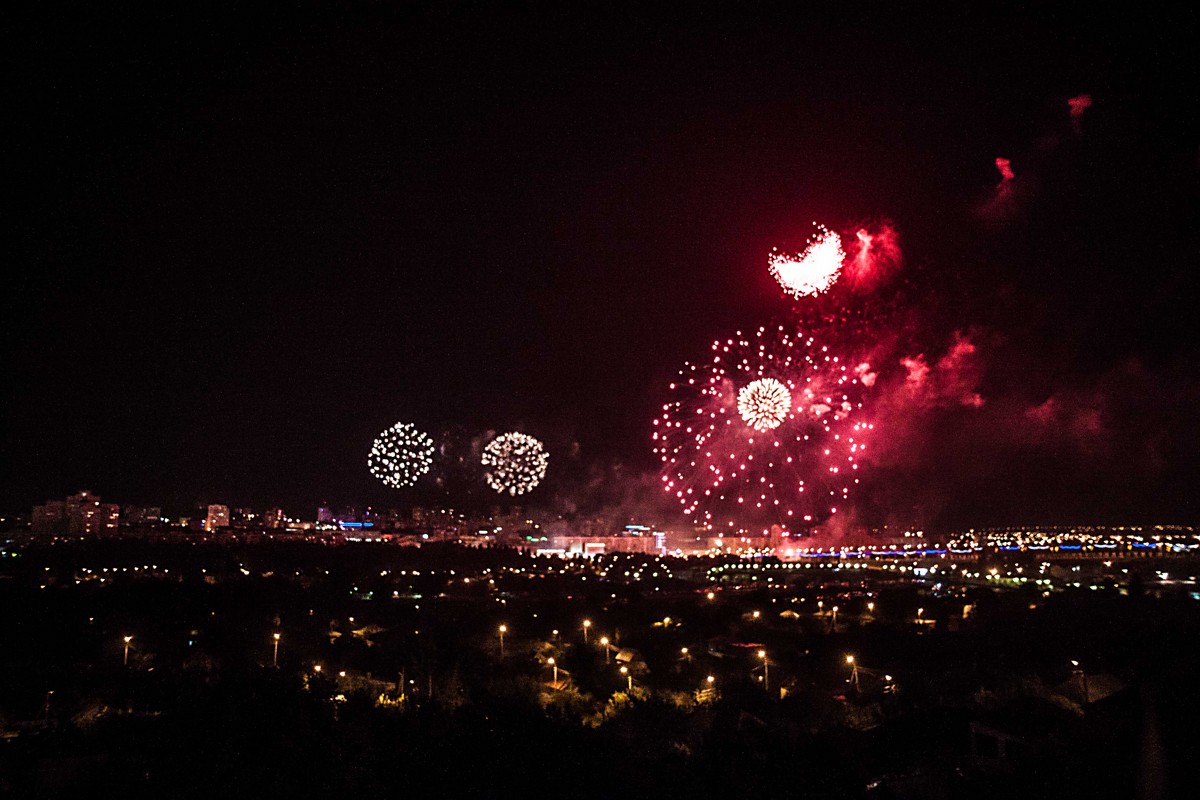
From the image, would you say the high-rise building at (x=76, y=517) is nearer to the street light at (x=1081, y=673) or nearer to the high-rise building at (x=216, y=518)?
the high-rise building at (x=216, y=518)

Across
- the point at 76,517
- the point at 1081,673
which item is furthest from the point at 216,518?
the point at 1081,673

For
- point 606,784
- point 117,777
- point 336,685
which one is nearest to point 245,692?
point 117,777

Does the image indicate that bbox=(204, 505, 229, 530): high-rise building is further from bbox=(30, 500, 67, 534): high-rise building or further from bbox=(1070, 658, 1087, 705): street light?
bbox=(1070, 658, 1087, 705): street light

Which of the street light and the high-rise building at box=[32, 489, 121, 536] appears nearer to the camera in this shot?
the street light

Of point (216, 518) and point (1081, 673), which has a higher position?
point (216, 518)

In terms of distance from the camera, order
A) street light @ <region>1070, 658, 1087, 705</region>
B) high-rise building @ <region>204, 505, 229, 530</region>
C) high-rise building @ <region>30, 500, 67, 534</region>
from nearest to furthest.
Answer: street light @ <region>1070, 658, 1087, 705</region>, high-rise building @ <region>30, 500, 67, 534</region>, high-rise building @ <region>204, 505, 229, 530</region>

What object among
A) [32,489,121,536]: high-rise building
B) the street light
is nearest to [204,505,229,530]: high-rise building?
[32,489,121,536]: high-rise building

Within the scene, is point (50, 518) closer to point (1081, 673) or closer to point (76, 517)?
point (76, 517)

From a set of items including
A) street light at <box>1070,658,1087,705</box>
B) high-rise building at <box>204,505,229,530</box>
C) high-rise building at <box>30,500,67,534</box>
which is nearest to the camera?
street light at <box>1070,658,1087,705</box>

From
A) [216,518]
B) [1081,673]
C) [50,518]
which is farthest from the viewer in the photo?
[216,518]
